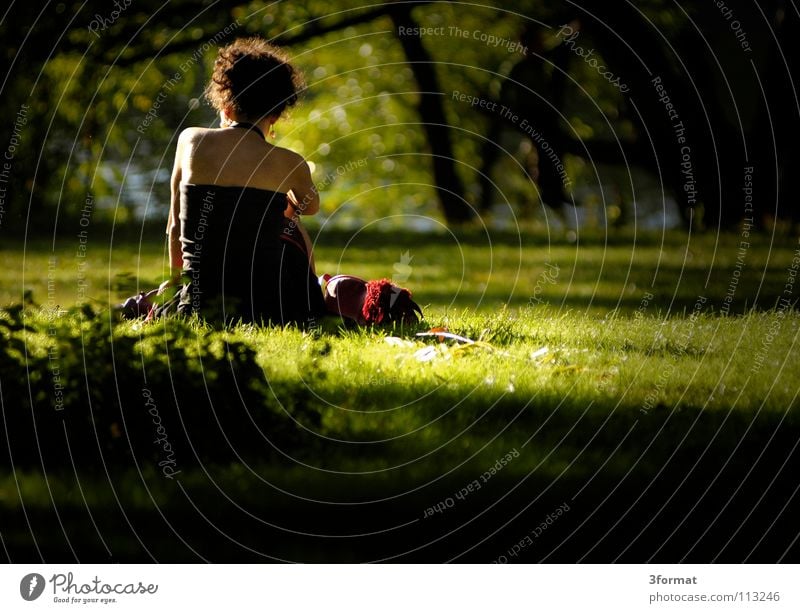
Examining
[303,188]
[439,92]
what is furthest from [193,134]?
[439,92]

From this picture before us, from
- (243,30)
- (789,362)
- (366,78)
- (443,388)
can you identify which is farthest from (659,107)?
(366,78)

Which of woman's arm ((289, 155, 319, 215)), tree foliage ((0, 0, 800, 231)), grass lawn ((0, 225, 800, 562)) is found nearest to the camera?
grass lawn ((0, 225, 800, 562))

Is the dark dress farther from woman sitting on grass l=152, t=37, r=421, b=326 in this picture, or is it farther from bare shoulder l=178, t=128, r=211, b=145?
bare shoulder l=178, t=128, r=211, b=145

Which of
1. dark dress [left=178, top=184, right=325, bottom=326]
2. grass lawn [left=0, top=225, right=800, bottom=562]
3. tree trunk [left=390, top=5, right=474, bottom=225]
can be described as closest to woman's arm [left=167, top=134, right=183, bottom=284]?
dark dress [left=178, top=184, right=325, bottom=326]

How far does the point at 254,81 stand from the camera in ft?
19.7

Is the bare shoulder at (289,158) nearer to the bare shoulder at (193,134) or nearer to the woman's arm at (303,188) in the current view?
the woman's arm at (303,188)

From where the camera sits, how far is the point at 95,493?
3957mm

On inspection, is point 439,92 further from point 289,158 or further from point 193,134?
point 193,134

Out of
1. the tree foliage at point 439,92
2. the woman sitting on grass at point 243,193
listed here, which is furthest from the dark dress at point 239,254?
the tree foliage at point 439,92

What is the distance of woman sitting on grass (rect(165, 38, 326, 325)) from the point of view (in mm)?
6000

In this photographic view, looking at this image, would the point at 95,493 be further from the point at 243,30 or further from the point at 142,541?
the point at 243,30

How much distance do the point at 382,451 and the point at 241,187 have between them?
2244 millimetres

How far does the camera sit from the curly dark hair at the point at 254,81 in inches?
236

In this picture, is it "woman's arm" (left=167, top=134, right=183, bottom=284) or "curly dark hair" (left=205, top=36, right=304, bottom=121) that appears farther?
"woman's arm" (left=167, top=134, right=183, bottom=284)
